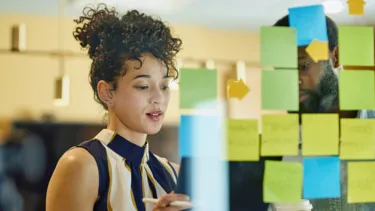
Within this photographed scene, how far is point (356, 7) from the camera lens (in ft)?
3.23

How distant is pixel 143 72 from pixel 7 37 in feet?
0.86

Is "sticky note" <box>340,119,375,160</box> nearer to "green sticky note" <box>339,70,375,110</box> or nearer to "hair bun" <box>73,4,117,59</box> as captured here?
"green sticky note" <box>339,70,375,110</box>

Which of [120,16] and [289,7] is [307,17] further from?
[120,16]

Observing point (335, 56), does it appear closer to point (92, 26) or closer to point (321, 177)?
point (321, 177)

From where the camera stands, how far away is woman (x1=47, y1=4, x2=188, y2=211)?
0.83 metres

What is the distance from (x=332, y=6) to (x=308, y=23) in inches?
2.9

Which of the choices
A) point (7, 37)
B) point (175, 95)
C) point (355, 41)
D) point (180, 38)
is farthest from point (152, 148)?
point (355, 41)

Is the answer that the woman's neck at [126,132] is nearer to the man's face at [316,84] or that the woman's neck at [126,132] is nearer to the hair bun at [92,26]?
the hair bun at [92,26]

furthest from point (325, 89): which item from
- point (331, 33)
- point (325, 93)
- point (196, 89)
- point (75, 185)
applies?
point (75, 185)

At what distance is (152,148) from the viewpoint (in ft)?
2.89

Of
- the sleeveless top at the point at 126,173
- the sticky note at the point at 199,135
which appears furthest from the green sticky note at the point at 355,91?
the sleeveless top at the point at 126,173

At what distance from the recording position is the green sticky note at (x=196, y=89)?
89 cm

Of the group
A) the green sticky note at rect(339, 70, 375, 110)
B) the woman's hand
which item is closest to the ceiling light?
the green sticky note at rect(339, 70, 375, 110)

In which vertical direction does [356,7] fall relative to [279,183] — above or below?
above
